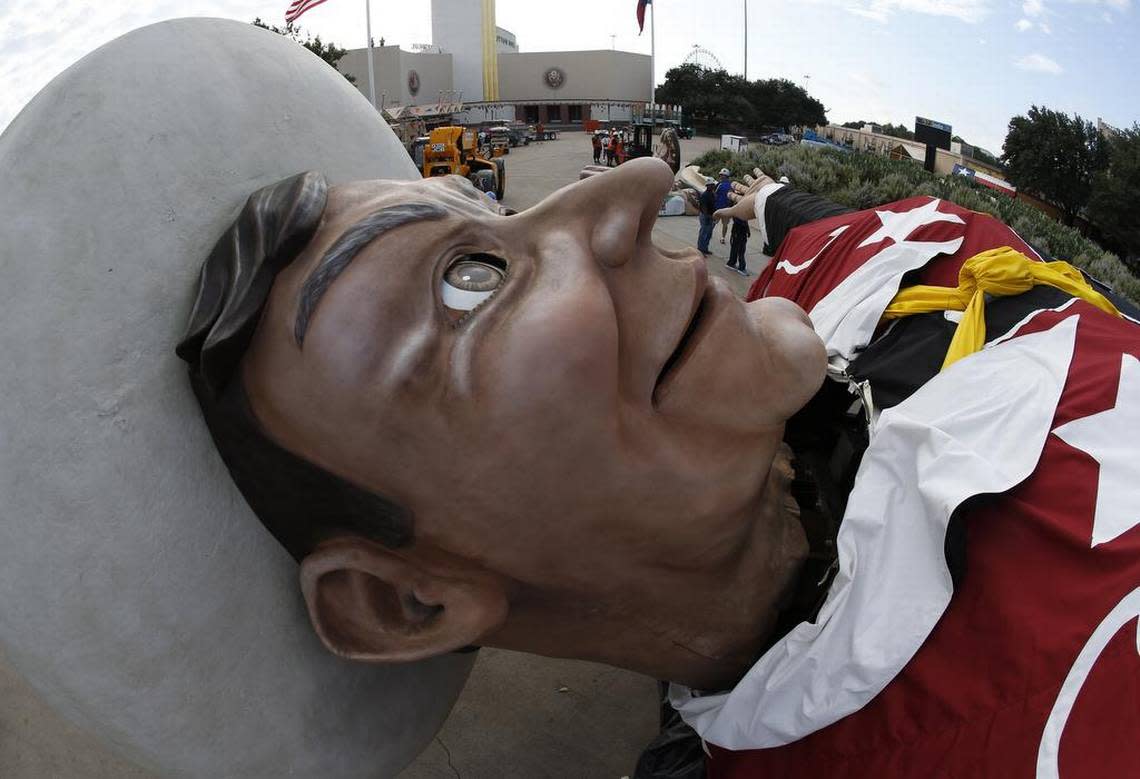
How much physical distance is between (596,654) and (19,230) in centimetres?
129

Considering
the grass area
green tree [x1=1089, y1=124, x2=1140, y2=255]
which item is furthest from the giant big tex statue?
green tree [x1=1089, y1=124, x2=1140, y2=255]

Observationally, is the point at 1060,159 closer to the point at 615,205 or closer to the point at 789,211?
the point at 789,211

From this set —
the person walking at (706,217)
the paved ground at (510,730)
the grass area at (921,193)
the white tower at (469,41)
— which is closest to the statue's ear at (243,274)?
the paved ground at (510,730)

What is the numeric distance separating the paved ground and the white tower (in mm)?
51633

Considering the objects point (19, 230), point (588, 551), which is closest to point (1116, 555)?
point (588, 551)

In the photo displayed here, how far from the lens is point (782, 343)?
4.52 ft

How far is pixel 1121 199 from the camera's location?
19.6 m

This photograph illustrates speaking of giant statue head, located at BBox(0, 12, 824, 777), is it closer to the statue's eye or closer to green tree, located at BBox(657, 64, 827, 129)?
the statue's eye

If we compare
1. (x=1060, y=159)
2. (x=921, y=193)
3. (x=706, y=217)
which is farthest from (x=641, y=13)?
(x=921, y=193)

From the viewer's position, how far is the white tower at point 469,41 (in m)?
48.0

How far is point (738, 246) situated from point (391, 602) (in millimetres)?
8306

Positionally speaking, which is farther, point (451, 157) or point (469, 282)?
point (451, 157)

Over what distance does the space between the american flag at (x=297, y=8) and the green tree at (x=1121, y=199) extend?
20006mm

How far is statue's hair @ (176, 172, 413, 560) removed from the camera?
1.18 metres
